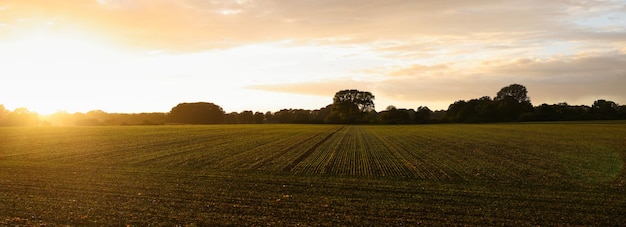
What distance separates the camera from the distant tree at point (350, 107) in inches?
5670

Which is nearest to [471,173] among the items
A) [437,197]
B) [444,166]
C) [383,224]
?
[444,166]

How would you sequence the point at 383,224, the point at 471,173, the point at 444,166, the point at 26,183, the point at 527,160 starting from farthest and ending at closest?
the point at 527,160
the point at 444,166
the point at 471,173
the point at 26,183
the point at 383,224

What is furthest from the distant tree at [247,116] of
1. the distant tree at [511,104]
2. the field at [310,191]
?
the field at [310,191]

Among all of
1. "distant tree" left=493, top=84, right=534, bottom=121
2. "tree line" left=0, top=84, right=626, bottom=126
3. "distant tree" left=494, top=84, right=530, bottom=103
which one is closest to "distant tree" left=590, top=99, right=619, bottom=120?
"tree line" left=0, top=84, right=626, bottom=126

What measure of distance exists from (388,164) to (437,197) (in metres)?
9.80

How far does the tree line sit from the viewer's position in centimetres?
11800

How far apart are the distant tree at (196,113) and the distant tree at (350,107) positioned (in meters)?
41.6

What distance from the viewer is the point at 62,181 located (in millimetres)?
18344

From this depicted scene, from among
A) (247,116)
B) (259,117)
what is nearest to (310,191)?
(247,116)

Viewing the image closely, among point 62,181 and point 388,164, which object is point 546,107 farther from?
point 62,181

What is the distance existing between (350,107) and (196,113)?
52615mm

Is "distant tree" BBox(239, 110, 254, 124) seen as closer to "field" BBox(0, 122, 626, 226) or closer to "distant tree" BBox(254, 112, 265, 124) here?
"distant tree" BBox(254, 112, 265, 124)

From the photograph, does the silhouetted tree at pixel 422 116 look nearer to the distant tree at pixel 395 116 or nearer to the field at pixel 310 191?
the distant tree at pixel 395 116

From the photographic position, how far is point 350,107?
150 metres
